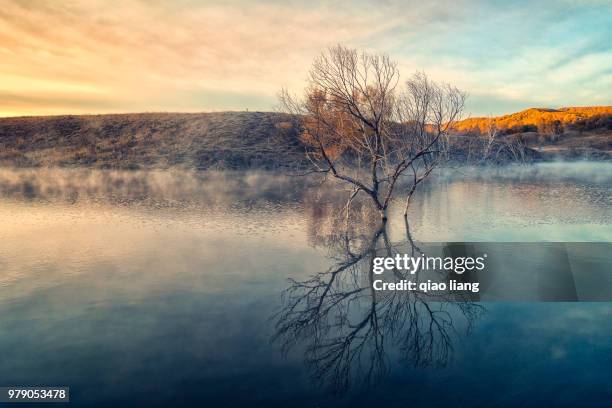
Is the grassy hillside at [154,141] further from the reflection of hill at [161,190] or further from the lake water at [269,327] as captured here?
the lake water at [269,327]

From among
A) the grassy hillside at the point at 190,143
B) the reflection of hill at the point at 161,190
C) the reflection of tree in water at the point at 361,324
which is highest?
the grassy hillside at the point at 190,143

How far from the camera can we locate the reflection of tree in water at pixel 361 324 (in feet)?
28.4

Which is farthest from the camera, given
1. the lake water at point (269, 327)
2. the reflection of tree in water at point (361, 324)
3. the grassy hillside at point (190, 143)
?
the grassy hillside at point (190, 143)

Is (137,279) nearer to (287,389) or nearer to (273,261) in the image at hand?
(273,261)

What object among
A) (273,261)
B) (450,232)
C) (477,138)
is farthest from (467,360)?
(477,138)

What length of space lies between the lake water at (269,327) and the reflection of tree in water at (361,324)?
0.13 ft

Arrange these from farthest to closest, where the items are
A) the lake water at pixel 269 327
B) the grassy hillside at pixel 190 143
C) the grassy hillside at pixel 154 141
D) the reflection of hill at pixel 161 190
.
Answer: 1. the grassy hillside at pixel 190 143
2. the grassy hillside at pixel 154 141
3. the reflection of hill at pixel 161 190
4. the lake water at pixel 269 327

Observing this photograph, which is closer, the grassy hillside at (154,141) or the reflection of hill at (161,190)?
the reflection of hill at (161,190)

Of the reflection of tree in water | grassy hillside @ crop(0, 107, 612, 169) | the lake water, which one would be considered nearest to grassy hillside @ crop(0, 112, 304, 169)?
grassy hillside @ crop(0, 107, 612, 169)

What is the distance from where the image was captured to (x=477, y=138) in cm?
7344

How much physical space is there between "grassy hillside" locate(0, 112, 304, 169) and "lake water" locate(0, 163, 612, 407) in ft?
144

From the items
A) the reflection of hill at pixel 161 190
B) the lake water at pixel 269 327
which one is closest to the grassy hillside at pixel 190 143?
the reflection of hill at pixel 161 190

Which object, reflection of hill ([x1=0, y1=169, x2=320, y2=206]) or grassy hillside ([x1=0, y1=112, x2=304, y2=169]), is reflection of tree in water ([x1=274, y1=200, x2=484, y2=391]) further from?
grassy hillside ([x1=0, y1=112, x2=304, y2=169])

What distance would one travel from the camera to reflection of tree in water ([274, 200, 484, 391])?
865 cm
